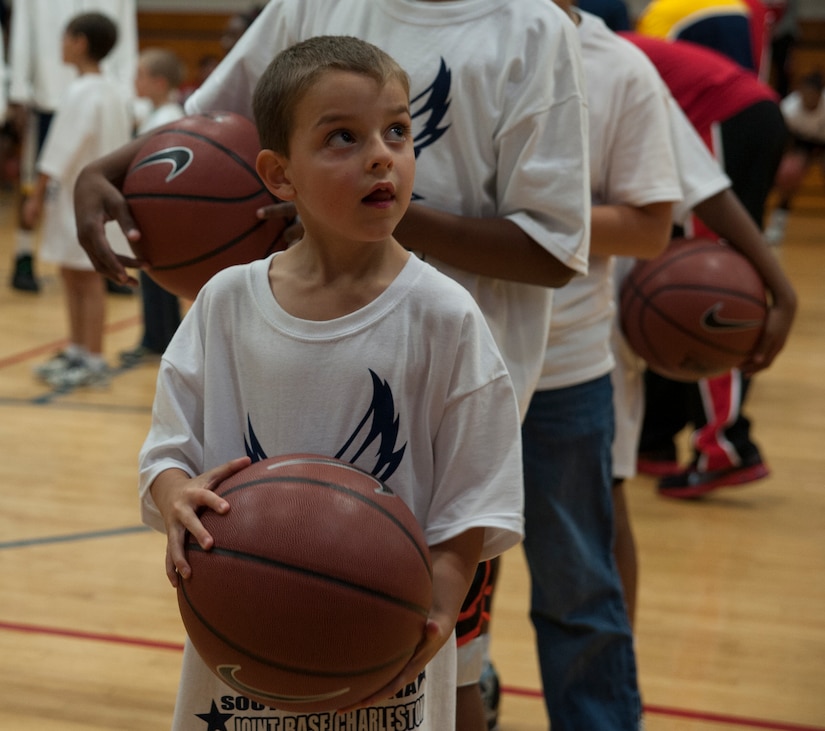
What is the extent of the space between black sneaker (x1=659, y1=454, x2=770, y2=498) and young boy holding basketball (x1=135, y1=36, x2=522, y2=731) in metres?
2.94

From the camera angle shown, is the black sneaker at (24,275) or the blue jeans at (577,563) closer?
the blue jeans at (577,563)

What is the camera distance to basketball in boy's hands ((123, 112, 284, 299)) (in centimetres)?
188

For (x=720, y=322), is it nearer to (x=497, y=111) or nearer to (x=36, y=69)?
(x=497, y=111)

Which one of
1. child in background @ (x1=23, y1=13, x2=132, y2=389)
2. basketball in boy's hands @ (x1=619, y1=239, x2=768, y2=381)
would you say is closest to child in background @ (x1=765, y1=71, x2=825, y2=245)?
child in background @ (x1=23, y1=13, x2=132, y2=389)

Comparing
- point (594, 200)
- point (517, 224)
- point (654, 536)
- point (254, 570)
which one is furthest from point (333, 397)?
point (654, 536)

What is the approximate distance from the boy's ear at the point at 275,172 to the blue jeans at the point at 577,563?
0.81m

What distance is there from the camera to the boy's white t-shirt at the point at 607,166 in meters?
2.18

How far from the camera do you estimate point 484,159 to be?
5.96ft

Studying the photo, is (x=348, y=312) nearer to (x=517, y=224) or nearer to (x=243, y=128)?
(x=517, y=224)

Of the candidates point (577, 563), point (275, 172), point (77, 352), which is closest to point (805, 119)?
point (77, 352)

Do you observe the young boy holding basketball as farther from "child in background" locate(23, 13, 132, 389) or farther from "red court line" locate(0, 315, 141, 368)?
"red court line" locate(0, 315, 141, 368)

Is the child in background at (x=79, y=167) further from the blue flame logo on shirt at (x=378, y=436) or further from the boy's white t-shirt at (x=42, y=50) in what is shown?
the blue flame logo on shirt at (x=378, y=436)

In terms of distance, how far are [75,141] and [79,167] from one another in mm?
121

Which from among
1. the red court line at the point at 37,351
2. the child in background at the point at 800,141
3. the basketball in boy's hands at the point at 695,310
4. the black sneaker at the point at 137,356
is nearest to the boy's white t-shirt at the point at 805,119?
the child in background at the point at 800,141
